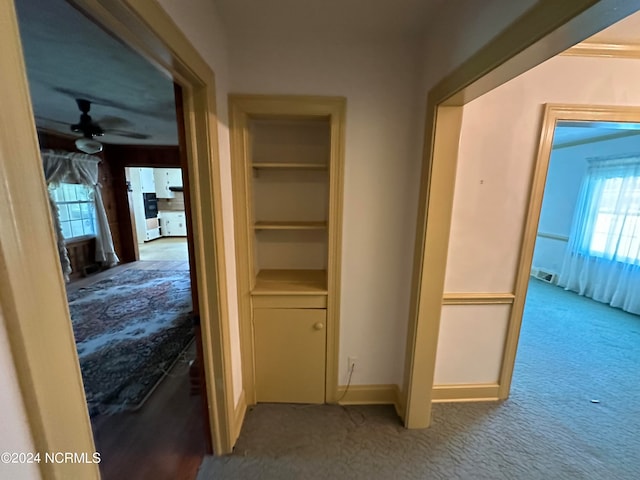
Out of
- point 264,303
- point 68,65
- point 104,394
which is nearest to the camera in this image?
point 264,303

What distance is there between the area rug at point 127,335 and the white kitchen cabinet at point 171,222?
16.3 feet

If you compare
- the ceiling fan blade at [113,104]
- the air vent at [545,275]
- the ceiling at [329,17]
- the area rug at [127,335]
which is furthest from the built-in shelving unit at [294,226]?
the air vent at [545,275]

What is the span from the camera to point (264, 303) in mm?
1895

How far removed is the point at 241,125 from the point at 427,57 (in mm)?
1162

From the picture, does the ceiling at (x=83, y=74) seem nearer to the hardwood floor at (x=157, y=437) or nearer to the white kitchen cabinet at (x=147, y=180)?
the hardwood floor at (x=157, y=437)

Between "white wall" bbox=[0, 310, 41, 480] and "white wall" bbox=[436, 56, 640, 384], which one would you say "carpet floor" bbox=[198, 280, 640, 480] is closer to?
"white wall" bbox=[436, 56, 640, 384]

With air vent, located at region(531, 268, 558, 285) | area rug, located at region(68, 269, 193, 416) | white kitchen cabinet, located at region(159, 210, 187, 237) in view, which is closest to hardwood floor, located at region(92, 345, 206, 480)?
area rug, located at region(68, 269, 193, 416)

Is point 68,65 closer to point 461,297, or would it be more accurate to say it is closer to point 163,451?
point 163,451

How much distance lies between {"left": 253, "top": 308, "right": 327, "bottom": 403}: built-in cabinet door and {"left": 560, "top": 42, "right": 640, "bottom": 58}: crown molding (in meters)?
2.33

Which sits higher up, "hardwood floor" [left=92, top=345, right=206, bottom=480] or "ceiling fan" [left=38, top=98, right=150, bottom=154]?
"ceiling fan" [left=38, top=98, right=150, bottom=154]

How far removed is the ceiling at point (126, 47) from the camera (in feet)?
4.52

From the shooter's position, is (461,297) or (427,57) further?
(461,297)

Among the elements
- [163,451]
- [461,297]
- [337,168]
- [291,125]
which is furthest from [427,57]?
[163,451]

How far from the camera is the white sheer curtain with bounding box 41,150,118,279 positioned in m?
4.27
